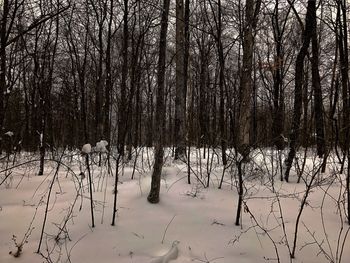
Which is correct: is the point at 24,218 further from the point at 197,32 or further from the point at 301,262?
the point at 197,32

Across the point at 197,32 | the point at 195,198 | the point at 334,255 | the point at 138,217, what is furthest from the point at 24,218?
the point at 197,32

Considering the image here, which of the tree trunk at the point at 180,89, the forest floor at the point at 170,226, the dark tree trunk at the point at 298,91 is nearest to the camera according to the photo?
the forest floor at the point at 170,226

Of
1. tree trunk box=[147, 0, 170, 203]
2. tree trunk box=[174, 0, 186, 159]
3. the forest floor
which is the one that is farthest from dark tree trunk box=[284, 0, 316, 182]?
tree trunk box=[174, 0, 186, 159]

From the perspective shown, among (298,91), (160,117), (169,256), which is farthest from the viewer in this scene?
(298,91)

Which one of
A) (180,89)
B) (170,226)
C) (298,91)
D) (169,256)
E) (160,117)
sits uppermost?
(180,89)

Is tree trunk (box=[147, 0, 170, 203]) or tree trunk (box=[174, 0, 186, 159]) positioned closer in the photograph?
tree trunk (box=[147, 0, 170, 203])

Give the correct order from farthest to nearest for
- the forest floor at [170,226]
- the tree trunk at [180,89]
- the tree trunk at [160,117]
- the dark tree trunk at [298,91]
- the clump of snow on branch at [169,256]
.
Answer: the tree trunk at [180,89] < the dark tree trunk at [298,91] < the tree trunk at [160,117] < the forest floor at [170,226] < the clump of snow on branch at [169,256]

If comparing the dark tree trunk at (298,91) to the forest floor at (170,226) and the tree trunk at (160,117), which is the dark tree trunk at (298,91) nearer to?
the forest floor at (170,226)

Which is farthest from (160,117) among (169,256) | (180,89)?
(180,89)

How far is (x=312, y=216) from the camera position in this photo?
371 centimetres

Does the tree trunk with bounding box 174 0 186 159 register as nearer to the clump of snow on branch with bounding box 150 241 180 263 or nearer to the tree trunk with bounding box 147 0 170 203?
the tree trunk with bounding box 147 0 170 203

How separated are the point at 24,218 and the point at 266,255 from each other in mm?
2660

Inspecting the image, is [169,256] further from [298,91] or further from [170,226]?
[298,91]

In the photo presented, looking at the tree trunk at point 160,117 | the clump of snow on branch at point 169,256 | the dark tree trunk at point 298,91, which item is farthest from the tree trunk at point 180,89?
the clump of snow on branch at point 169,256
